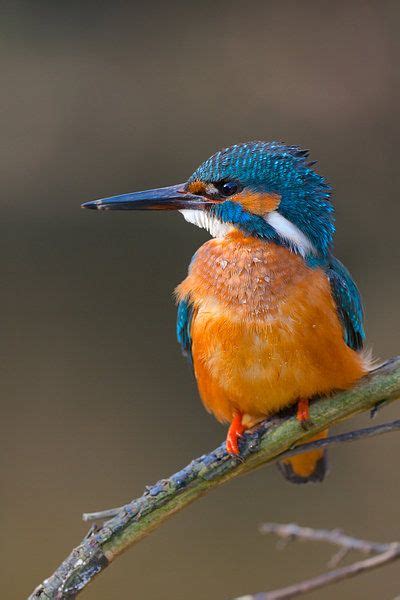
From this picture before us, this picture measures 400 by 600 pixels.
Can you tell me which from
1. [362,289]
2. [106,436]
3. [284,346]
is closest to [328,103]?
[362,289]

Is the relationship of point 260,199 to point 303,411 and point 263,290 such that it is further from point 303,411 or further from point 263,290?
point 303,411

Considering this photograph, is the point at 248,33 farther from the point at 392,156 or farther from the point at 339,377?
the point at 339,377

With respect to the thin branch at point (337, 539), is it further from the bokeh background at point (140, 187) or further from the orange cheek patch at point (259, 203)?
the bokeh background at point (140, 187)

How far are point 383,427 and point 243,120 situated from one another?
2306 millimetres

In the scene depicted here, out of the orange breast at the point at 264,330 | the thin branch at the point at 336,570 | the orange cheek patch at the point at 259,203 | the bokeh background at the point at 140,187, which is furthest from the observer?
the bokeh background at the point at 140,187

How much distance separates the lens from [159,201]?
1.83 meters

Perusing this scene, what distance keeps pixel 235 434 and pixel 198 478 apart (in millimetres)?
176

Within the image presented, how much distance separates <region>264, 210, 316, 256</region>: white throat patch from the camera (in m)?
1.75

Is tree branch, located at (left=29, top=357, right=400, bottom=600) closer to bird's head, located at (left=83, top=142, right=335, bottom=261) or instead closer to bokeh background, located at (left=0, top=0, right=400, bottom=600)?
bird's head, located at (left=83, top=142, right=335, bottom=261)

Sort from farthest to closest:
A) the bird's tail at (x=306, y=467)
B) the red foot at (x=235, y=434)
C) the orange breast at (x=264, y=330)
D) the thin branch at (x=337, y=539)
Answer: the bird's tail at (x=306, y=467) → the orange breast at (x=264, y=330) → the red foot at (x=235, y=434) → the thin branch at (x=337, y=539)

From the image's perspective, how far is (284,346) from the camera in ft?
5.41

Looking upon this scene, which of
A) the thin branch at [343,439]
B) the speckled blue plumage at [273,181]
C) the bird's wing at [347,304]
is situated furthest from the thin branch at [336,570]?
the speckled blue plumage at [273,181]

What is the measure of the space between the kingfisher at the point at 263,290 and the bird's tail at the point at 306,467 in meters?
0.31

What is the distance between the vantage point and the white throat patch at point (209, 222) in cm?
179
